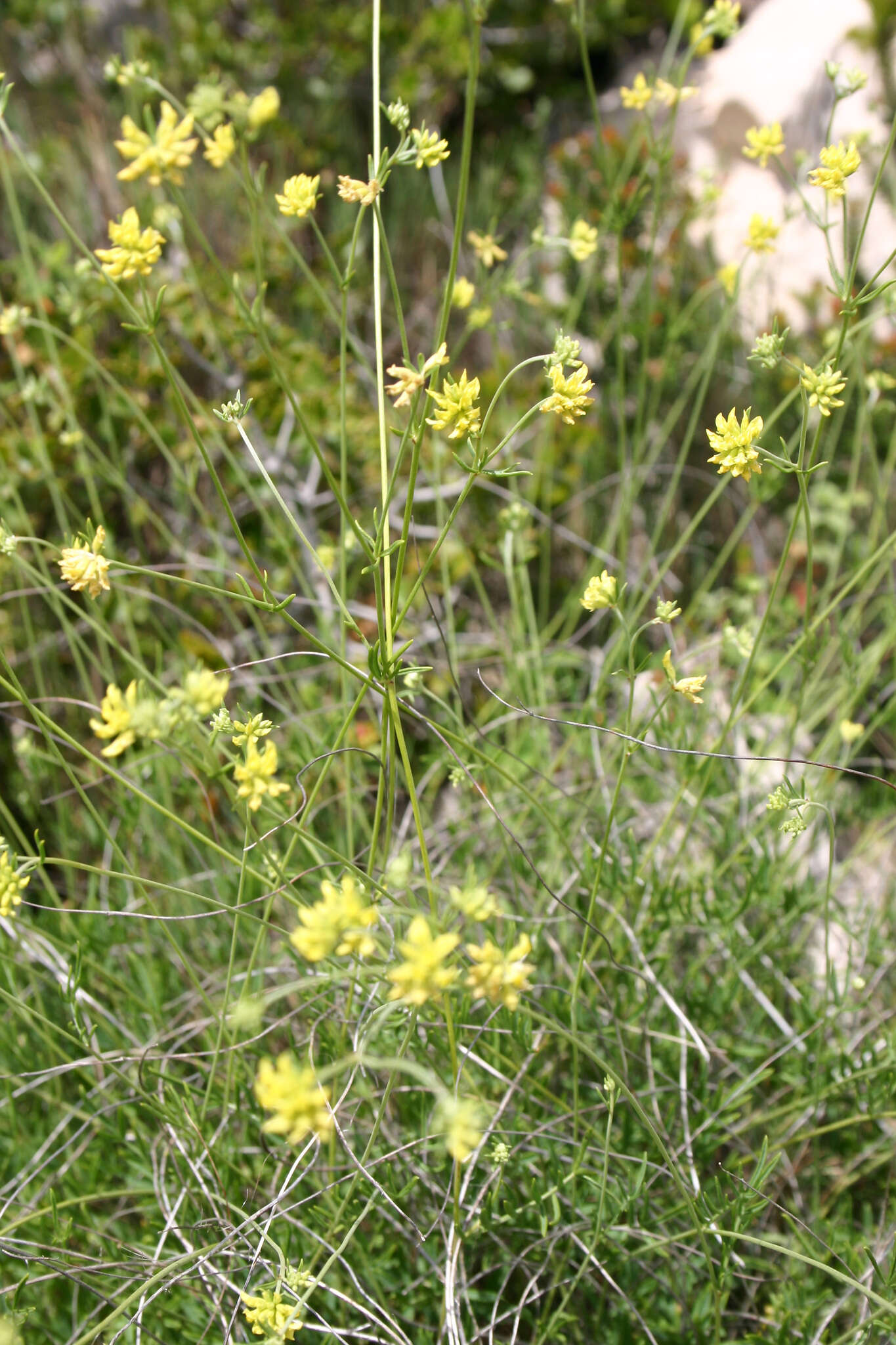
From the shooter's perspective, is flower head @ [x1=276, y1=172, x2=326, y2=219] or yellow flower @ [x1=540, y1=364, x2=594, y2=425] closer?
yellow flower @ [x1=540, y1=364, x2=594, y2=425]

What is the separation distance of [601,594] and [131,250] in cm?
68

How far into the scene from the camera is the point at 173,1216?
1315 mm

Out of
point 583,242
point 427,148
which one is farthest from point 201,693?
point 583,242

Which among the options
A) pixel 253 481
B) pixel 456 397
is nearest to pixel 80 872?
pixel 253 481

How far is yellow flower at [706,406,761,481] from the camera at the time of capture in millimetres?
1071

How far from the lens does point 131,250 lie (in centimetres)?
109

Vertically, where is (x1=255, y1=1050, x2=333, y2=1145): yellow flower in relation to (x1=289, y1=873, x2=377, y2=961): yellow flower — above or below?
below

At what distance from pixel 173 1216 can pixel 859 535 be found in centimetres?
261

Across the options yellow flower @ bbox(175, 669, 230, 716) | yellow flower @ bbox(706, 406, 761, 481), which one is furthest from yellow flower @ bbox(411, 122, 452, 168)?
yellow flower @ bbox(175, 669, 230, 716)

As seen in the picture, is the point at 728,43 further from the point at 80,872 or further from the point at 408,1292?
the point at 408,1292

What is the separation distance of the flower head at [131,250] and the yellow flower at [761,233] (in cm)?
103

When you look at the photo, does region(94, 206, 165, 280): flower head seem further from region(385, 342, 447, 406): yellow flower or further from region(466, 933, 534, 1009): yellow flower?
region(466, 933, 534, 1009): yellow flower

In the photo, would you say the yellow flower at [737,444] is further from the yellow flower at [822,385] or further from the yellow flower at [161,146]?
the yellow flower at [161,146]

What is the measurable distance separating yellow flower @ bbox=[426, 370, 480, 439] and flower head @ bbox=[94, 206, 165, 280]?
0.37 meters
